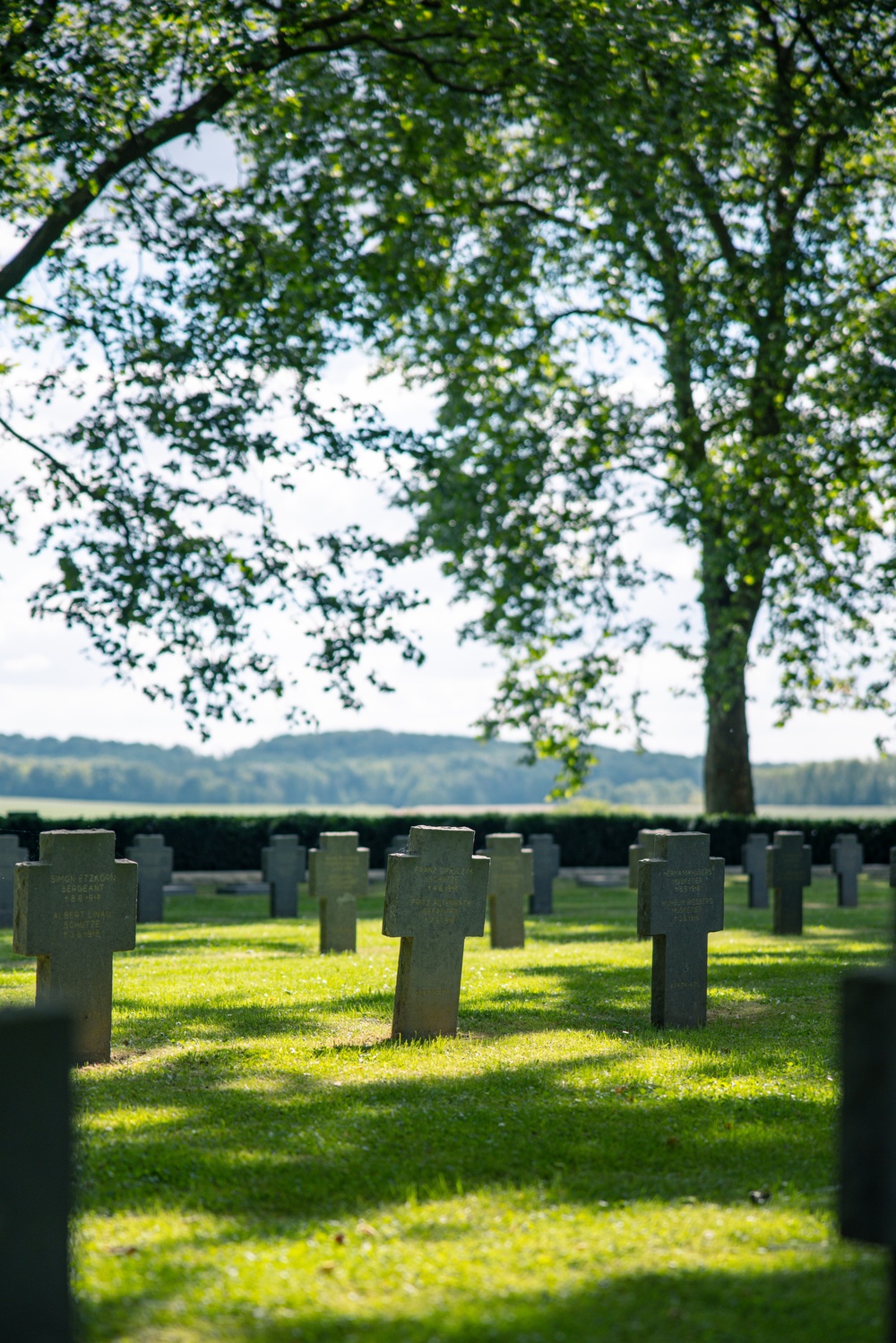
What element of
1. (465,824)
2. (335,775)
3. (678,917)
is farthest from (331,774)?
(678,917)

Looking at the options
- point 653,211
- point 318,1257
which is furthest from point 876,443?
point 318,1257

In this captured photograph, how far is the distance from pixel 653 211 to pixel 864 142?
13.9 feet

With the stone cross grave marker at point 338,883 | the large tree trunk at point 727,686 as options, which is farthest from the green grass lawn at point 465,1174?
the large tree trunk at point 727,686

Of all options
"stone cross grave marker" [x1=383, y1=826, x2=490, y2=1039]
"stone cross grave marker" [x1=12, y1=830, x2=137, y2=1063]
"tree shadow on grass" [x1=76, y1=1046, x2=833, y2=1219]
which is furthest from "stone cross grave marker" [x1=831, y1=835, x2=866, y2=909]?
"stone cross grave marker" [x1=12, y1=830, x2=137, y2=1063]

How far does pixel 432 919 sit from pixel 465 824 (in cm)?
1677

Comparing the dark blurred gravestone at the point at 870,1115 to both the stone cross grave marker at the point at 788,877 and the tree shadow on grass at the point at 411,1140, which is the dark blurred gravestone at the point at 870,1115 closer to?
the tree shadow on grass at the point at 411,1140

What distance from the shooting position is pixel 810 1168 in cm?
475

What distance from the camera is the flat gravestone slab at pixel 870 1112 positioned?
9.43 feet

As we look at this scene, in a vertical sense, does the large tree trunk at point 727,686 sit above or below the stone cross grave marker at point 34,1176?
above

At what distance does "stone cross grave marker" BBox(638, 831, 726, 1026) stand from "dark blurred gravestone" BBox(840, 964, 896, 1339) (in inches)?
184

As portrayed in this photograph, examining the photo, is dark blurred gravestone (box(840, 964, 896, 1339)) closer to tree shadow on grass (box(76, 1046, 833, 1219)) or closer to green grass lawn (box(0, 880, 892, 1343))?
green grass lawn (box(0, 880, 892, 1343))

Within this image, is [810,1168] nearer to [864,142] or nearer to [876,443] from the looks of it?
[876,443]

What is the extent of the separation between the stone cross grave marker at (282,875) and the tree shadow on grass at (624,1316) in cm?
1310

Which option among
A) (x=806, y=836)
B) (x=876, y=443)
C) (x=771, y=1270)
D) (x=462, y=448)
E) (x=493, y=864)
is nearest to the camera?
(x=771, y=1270)
